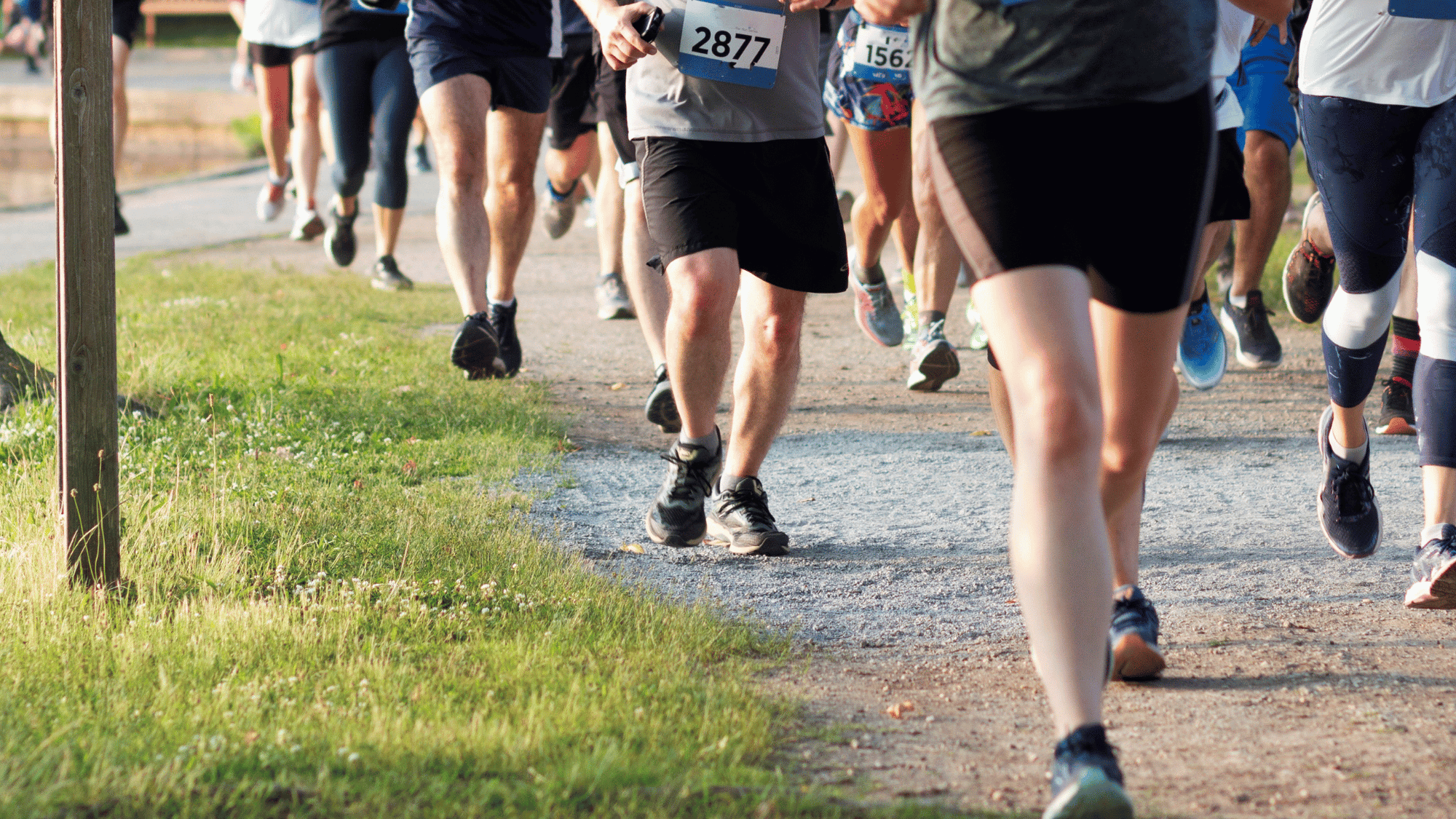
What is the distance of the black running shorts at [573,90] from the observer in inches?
268

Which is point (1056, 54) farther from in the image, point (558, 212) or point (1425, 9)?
point (558, 212)

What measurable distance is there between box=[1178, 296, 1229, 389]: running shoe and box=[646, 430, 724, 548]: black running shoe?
2.34 m

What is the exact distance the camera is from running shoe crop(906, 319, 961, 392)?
580cm

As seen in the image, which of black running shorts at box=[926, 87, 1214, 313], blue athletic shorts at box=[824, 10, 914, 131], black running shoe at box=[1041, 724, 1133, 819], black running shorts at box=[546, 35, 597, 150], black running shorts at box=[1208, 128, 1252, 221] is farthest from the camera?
black running shorts at box=[546, 35, 597, 150]

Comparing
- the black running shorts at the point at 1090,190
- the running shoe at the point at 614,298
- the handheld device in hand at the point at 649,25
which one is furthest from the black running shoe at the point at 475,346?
the black running shorts at the point at 1090,190

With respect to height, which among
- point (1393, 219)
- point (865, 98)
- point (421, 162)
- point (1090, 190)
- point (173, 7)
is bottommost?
point (173, 7)

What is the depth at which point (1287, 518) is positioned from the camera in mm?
4156

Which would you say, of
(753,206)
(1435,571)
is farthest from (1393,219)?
(753,206)

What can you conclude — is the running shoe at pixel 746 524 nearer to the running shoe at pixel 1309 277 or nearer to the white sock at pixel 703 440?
the white sock at pixel 703 440

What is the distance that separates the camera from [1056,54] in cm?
219

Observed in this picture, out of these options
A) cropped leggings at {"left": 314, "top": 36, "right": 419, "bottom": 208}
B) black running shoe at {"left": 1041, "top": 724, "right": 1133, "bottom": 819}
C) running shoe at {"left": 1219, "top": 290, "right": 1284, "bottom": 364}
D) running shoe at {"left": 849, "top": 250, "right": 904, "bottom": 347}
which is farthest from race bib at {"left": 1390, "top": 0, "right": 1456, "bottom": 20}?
cropped leggings at {"left": 314, "top": 36, "right": 419, "bottom": 208}

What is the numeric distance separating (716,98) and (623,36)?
0.28 metres

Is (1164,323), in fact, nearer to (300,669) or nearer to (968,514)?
(300,669)

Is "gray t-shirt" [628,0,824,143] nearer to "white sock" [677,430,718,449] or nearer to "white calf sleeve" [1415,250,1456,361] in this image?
"white sock" [677,430,718,449]
